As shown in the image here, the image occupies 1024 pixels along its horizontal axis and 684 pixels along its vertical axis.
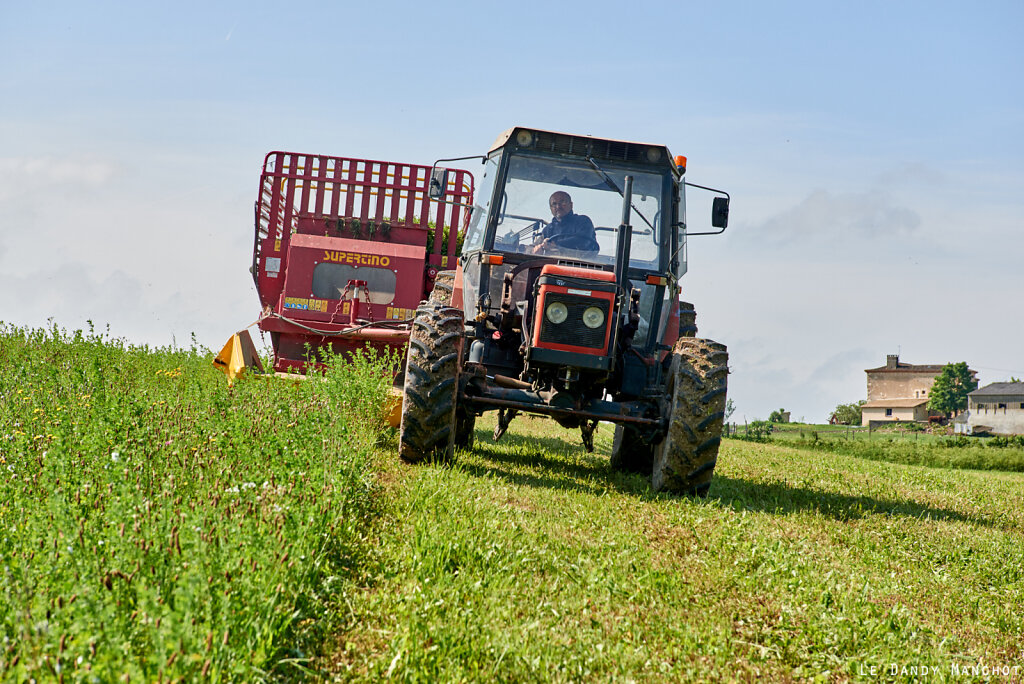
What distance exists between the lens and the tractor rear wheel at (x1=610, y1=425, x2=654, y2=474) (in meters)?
8.49

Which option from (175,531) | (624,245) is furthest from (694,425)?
(175,531)

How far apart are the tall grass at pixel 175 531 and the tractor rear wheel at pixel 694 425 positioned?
219 cm

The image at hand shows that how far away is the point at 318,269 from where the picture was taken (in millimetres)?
11617

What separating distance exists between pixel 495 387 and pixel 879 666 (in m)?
4.10

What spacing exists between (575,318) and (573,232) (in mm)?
1095

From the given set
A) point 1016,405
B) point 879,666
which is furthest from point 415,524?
point 1016,405

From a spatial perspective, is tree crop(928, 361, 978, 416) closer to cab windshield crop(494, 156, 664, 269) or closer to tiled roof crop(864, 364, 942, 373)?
tiled roof crop(864, 364, 942, 373)

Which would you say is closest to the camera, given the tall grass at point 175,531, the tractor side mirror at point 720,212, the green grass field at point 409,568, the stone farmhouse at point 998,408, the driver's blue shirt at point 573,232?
the tall grass at point 175,531

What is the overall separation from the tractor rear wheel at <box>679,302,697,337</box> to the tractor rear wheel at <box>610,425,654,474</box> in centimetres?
132

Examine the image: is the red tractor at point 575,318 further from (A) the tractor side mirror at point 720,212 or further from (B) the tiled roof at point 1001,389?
(B) the tiled roof at point 1001,389

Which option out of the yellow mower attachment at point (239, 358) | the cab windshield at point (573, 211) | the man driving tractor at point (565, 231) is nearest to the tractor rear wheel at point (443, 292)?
the yellow mower attachment at point (239, 358)

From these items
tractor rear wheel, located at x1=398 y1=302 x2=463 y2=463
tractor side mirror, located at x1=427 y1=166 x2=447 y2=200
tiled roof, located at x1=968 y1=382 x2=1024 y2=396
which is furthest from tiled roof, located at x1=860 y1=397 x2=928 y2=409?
tractor rear wheel, located at x1=398 y1=302 x2=463 y2=463

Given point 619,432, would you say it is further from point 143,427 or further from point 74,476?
point 74,476

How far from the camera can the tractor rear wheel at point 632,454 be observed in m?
8.49
